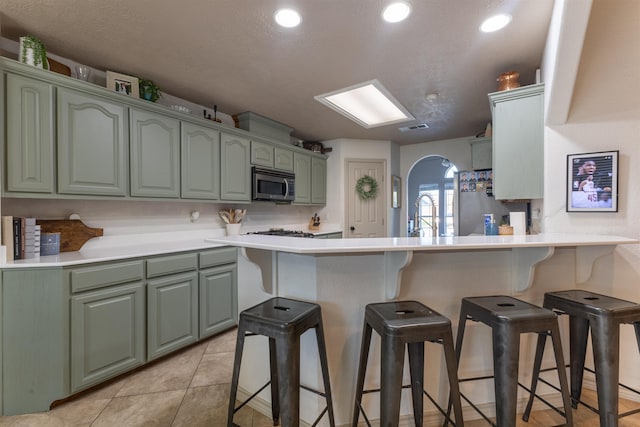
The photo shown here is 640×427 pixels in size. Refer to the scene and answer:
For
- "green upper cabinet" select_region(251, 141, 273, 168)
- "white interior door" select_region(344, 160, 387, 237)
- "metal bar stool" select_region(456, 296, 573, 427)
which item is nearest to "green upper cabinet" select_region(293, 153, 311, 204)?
"green upper cabinet" select_region(251, 141, 273, 168)

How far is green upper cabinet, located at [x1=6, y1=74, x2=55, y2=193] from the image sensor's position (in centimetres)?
177

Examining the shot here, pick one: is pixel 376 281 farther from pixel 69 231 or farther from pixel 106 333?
pixel 69 231

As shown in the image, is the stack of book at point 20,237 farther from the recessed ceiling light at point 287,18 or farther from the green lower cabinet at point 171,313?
the recessed ceiling light at point 287,18

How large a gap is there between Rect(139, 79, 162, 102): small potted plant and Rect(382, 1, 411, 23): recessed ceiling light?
78.0 inches

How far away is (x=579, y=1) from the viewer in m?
1.49

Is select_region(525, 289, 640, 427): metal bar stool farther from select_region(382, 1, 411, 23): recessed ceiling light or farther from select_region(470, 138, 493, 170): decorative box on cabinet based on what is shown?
select_region(470, 138, 493, 170): decorative box on cabinet

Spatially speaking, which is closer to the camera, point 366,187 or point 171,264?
point 171,264

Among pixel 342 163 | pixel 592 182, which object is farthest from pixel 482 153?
pixel 342 163

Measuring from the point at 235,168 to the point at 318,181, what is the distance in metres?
1.67

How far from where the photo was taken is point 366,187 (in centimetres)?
483

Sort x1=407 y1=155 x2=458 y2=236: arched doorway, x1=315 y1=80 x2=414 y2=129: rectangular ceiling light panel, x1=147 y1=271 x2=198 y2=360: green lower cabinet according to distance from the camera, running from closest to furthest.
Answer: x1=147 y1=271 x2=198 y2=360: green lower cabinet < x1=315 y1=80 x2=414 y2=129: rectangular ceiling light panel < x1=407 y1=155 x2=458 y2=236: arched doorway

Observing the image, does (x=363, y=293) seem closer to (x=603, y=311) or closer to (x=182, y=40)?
(x=603, y=311)

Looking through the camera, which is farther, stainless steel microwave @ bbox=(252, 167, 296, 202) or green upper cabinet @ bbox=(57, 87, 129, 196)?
stainless steel microwave @ bbox=(252, 167, 296, 202)

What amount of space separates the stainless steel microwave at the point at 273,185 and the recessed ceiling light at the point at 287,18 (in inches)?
70.9
